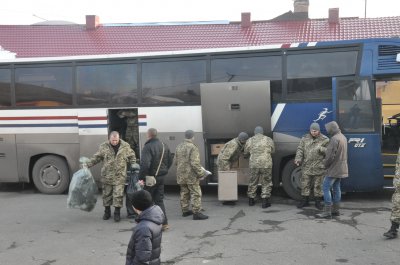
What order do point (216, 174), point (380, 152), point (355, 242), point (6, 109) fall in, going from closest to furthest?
point (355, 242) < point (380, 152) < point (216, 174) < point (6, 109)

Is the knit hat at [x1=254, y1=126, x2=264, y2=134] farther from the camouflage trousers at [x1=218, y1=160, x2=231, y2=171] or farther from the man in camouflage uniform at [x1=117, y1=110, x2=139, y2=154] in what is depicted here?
the man in camouflage uniform at [x1=117, y1=110, x2=139, y2=154]

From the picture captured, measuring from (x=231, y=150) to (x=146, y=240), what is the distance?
213 inches

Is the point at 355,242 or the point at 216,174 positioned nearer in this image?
the point at 355,242

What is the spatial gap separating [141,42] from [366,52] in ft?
55.7

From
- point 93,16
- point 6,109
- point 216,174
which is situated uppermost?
point 93,16

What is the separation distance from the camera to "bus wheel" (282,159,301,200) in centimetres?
932

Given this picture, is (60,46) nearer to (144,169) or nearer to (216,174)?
(216,174)

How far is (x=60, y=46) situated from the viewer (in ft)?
Result: 80.1

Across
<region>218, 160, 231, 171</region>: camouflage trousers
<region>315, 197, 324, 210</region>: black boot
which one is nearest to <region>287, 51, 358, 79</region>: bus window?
<region>218, 160, 231, 171</region>: camouflage trousers

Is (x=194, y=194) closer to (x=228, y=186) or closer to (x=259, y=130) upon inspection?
(x=228, y=186)

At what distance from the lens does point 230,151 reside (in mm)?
9078

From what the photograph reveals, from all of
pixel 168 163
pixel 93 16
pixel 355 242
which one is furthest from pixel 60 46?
pixel 355 242

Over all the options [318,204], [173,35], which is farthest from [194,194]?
[173,35]

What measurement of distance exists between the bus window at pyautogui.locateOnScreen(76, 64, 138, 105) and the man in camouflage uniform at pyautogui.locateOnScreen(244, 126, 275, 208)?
2904 mm
